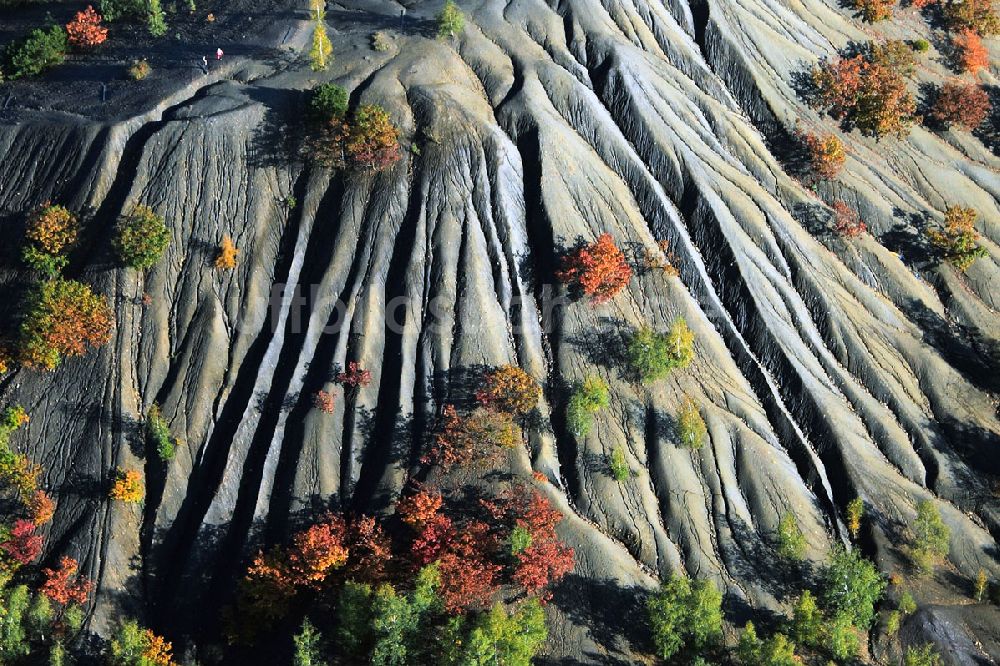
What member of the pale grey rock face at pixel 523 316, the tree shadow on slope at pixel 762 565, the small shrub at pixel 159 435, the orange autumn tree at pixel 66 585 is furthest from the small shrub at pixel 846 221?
the orange autumn tree at pixel 66 585

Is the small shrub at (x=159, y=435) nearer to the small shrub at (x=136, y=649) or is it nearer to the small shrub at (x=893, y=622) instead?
the small shrub at (x=136, y=649)

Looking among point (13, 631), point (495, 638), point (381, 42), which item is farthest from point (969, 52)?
point (13, 631)

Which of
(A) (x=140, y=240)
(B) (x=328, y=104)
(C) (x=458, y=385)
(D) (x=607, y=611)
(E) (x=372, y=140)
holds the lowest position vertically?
(D) (x=607, y=611)

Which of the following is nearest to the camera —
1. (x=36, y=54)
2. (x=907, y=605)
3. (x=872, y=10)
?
(x=907, y=605)

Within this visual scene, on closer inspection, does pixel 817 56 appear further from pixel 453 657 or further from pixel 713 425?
pixel 453 657

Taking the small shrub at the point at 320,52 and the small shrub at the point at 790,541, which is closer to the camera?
the small shrub at the point at 790,541

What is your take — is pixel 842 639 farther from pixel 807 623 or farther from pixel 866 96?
pixel 866 96

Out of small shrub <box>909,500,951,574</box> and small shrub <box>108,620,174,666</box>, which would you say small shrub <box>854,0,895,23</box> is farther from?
small shrub <box>108,620,174,666</box>
